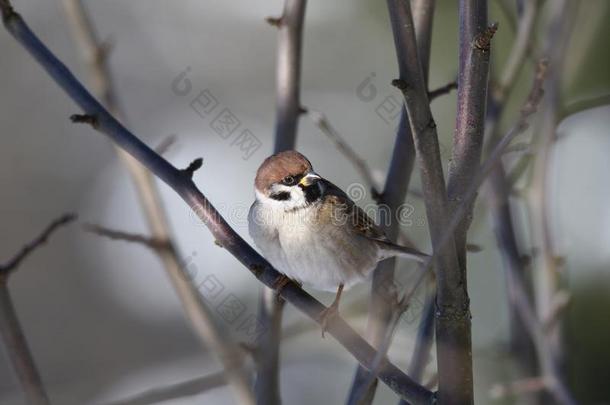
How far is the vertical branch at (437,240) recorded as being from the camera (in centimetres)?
148

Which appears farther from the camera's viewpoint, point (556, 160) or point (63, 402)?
point (556, 160)

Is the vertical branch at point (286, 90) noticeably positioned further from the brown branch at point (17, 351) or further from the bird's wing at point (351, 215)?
the brown branch at point (17, 351)

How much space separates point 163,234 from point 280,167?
1.42 ft

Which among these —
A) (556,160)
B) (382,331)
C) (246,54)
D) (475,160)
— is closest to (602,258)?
(556,160)

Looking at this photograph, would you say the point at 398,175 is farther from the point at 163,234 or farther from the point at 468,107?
the point at 163,234

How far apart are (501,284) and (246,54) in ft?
12.1

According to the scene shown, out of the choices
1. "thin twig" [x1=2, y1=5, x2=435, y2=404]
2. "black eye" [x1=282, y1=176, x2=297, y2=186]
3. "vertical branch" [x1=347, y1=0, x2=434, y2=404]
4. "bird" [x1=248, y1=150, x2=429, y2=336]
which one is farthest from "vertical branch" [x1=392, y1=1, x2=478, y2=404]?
"black eye" [x1=282, y1=176, x2=297, y2=186]

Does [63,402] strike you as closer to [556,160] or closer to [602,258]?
[602,258]

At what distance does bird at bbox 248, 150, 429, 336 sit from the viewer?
2.54 meters

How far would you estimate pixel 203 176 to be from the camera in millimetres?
5648

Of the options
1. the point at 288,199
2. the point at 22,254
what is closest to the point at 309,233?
Answer: the point at 288,199

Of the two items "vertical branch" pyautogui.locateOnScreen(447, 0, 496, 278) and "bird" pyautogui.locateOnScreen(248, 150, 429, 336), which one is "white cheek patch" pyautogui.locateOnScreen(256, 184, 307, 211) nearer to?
"bird" pyautogui.locateOnScreen(248, 150, 429, 336)

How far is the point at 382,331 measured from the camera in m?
2.10

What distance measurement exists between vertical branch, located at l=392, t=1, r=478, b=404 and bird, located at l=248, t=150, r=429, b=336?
92 centimetres
